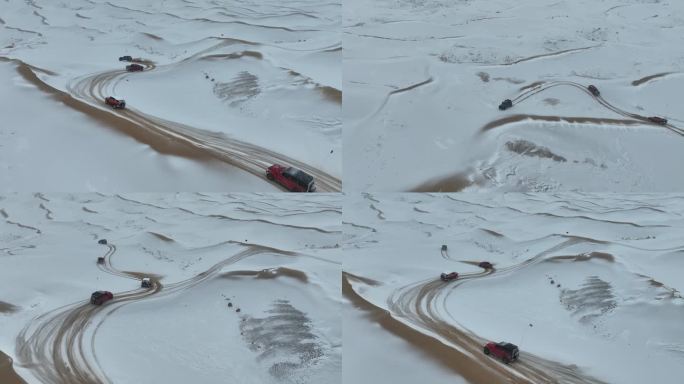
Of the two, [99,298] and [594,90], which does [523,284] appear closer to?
[594,90]

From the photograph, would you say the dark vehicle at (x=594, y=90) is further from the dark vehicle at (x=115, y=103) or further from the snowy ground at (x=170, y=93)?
the dark vehicle at (x=115, y=103)

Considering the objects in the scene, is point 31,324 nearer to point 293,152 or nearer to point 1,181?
point 1,181

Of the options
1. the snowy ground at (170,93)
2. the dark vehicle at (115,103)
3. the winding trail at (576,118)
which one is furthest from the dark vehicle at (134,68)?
the winding trail at (576,118)

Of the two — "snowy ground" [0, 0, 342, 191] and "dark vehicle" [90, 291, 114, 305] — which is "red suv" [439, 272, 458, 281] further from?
"dark vehicle" [90, 291, 114, 305]

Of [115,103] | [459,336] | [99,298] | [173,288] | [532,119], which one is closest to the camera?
[459,336]

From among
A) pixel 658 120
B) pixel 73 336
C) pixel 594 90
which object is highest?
pixel 594 90

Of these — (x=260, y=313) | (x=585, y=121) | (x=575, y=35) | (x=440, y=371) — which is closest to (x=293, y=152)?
(x=260, y=313)

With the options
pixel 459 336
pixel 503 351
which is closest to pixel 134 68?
pixel 459 336
